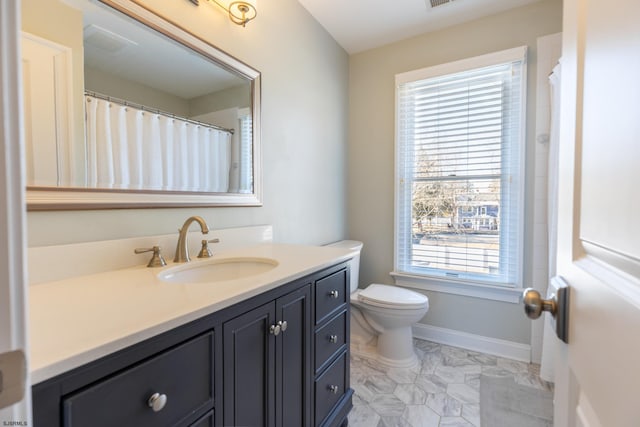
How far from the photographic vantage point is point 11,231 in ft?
0.94

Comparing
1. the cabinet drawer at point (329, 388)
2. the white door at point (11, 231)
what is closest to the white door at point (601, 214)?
the white door at point (11, 231)

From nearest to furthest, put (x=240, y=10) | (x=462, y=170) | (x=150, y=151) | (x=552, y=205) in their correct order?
(x=150, y=151) → (x=240, y=10) → (x=552, y=205) → (x=462, y=170)

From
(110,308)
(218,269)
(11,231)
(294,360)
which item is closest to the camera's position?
(11,231)

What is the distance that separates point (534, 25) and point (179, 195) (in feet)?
8.14

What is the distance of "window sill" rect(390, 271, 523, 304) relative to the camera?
7.02 ft

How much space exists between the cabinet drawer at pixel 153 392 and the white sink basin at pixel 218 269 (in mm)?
461

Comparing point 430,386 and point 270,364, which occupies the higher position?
point 270,364

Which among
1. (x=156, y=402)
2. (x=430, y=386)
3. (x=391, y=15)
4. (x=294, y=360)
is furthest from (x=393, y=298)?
(x=391, y=15)

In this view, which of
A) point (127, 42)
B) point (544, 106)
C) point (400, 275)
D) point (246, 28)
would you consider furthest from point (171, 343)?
point (544, 106)

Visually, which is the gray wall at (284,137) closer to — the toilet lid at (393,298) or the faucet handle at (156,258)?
the faucet handle at (156,258)

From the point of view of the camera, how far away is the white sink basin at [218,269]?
1142 millimetres

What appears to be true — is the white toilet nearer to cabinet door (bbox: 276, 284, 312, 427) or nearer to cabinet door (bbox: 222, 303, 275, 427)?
cabinet door (bbox: 276, 284, 312, 427)

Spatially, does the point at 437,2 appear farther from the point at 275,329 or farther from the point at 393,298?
the point at 275,329

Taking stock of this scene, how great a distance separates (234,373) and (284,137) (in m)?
1.42
